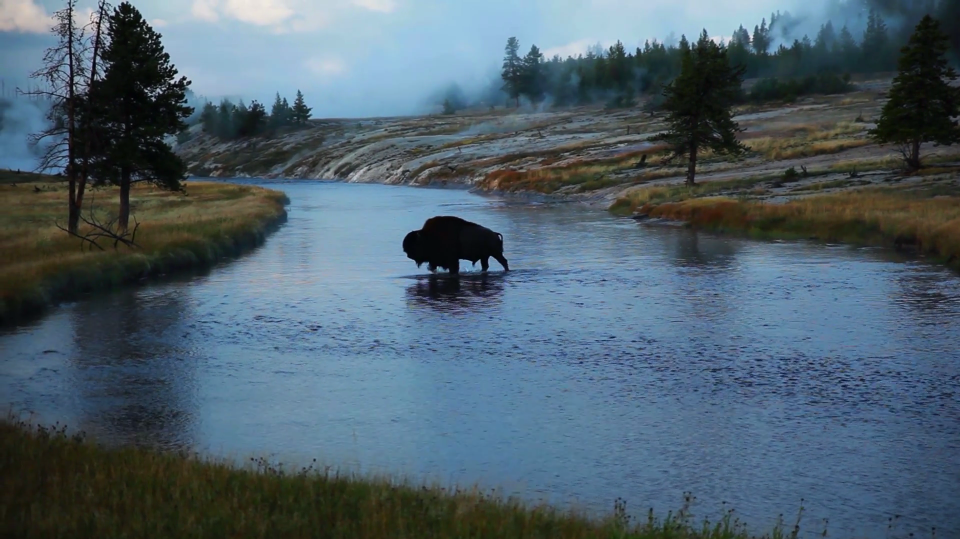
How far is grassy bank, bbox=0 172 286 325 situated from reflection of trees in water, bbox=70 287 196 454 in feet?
4.09

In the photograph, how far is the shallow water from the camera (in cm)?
1045

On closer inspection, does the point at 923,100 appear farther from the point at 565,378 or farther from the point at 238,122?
the point at 238,122

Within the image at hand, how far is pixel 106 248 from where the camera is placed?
95.2 ft

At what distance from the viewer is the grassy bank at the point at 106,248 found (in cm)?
2234

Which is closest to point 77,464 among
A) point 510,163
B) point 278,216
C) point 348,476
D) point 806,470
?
point 348,476

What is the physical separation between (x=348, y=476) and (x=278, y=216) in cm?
3964

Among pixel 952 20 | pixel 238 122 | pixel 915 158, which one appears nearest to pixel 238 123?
pixel 238 122

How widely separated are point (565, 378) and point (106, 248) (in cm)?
1884

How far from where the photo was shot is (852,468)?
10.5 metres

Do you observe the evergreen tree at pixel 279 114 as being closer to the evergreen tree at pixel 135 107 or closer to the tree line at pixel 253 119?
the tree line at pixel 253 119

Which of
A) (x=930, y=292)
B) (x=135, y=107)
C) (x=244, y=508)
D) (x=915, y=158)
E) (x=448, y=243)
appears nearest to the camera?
(x=244, y=508)

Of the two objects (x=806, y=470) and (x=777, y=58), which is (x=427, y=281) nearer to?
(x=806, y=470)

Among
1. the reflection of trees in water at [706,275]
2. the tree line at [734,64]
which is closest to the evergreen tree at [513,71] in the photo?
the tree line at [734,64]

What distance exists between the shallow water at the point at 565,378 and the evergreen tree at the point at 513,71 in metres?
156
